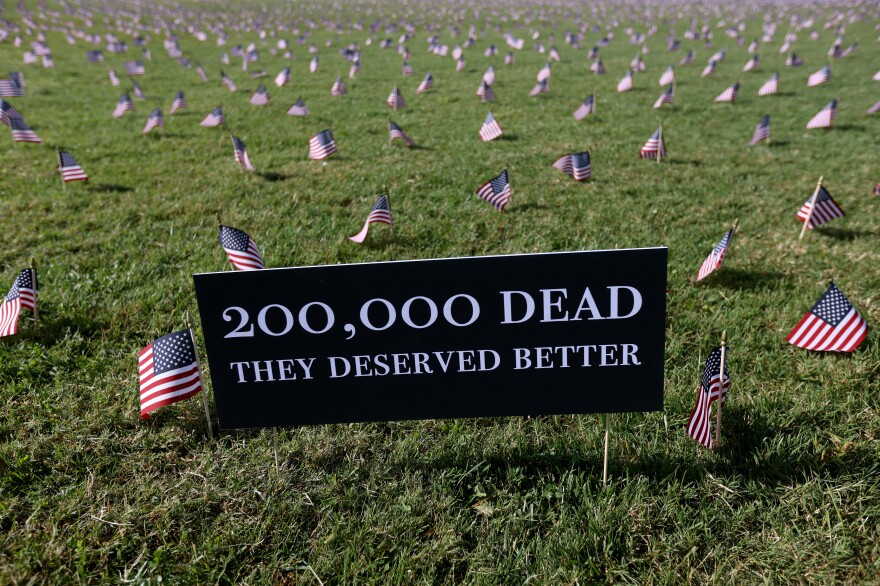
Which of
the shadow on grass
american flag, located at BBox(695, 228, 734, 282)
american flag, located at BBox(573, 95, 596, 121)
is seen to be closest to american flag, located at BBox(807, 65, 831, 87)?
american flag, located at BBox(573, 95, 596, 121)

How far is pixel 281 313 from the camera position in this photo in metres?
2.54

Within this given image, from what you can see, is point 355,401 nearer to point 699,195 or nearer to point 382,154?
point 699,195

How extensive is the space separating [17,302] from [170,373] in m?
1.65

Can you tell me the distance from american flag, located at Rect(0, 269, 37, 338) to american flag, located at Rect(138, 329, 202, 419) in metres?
1.39

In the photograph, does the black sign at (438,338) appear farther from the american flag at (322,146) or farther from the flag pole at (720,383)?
the american flag at (322,146)

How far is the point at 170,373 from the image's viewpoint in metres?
3.13

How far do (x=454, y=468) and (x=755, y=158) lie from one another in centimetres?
810

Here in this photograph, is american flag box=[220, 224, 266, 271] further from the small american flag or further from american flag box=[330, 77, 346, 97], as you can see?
american flag box=[330, 77, 346, 97]

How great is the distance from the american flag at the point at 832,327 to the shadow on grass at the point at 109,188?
7374 mm

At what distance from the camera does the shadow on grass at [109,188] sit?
7.41 metres

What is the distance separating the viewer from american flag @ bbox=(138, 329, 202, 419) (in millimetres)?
3088

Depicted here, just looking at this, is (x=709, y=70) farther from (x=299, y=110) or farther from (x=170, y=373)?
(x=170, y=373)

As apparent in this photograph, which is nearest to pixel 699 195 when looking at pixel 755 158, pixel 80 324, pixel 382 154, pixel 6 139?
pixel 755 158

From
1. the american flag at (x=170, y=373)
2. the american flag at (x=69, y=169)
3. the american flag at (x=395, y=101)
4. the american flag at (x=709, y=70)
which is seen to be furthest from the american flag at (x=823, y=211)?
the american flag at (x=709, y=70)
